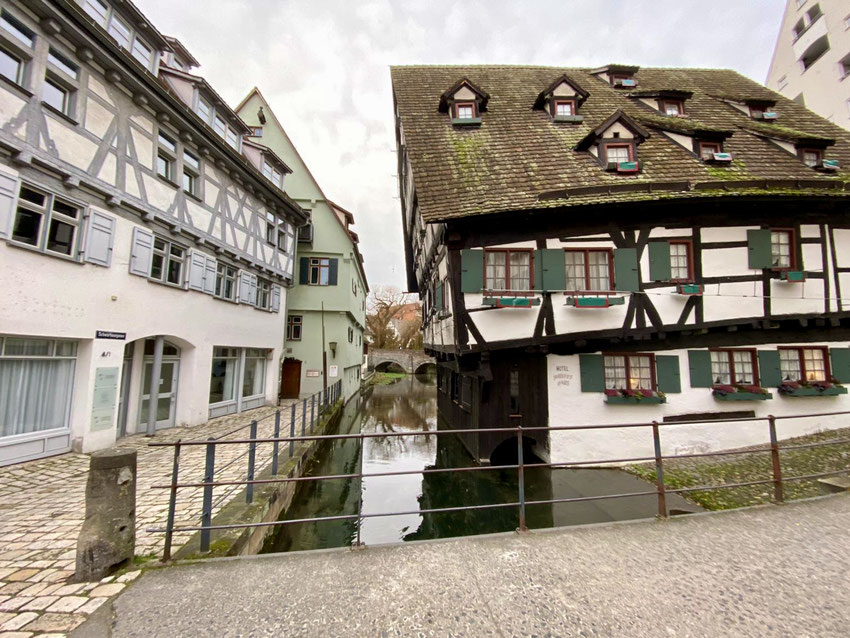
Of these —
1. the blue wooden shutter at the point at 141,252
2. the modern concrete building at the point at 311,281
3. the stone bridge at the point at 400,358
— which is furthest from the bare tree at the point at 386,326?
the blue wooden shutter at the point at 141,252

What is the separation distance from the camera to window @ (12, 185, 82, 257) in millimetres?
6367

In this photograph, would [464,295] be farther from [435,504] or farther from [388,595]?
[388,595]

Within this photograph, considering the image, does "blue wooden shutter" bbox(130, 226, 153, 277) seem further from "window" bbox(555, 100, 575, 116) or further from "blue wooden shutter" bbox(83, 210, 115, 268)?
"window" bbox(555, 100, 575, 116)

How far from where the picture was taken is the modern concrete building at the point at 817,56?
1788 cm

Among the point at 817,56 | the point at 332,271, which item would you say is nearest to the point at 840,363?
the point at 332,271

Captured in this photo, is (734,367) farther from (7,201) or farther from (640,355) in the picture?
(7,201)

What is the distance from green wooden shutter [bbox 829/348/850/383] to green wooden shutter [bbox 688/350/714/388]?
3.27 m

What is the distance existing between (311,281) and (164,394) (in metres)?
9.68

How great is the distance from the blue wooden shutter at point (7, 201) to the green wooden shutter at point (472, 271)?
26.9 feet

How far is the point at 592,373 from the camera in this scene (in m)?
8.38

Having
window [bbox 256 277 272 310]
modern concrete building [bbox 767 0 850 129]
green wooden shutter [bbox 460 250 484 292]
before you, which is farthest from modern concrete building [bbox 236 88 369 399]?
modern concrete building [bbox 767 0 850 129]

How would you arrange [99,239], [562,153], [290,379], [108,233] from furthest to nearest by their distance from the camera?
1. [290,379]
2. [562,153]
3. [108,233]
4. [99,239]

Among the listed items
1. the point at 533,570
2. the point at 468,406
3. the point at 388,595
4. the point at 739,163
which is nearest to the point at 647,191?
the point at 739,163

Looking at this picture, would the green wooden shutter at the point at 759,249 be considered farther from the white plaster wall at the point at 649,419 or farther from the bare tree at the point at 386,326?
the bare tree at the point at 386,326
